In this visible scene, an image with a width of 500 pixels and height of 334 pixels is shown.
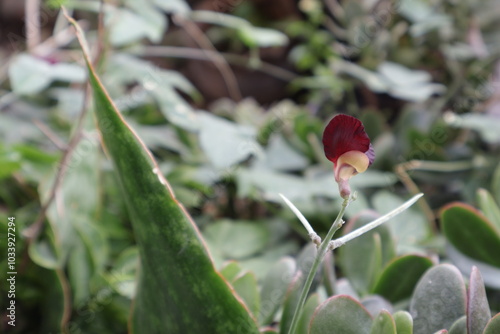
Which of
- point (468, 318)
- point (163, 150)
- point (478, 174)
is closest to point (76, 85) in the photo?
point (163, 150)

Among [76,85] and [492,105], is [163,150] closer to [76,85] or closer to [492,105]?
[76,85]

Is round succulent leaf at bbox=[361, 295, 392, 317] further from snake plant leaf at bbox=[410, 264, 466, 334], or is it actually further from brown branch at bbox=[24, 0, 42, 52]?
brown branch at bbox=[24, 0, 42, 52]

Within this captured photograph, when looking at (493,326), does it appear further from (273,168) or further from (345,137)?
(273,168)

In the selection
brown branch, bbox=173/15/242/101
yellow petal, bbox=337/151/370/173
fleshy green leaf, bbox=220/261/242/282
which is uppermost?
yellow petal, bbox=337/151/370/173

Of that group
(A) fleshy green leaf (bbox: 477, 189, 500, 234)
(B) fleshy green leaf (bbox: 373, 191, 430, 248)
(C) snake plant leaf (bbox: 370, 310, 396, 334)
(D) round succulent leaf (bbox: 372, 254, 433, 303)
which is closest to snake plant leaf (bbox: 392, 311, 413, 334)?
(C) snake plant leaf (bbox: 370, 310, 396, 334)

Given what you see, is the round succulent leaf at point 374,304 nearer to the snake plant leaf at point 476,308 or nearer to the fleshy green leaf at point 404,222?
the snake plant leaf at point 476,308

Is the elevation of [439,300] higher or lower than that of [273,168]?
higher

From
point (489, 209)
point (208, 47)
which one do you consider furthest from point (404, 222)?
point (208, 47)
